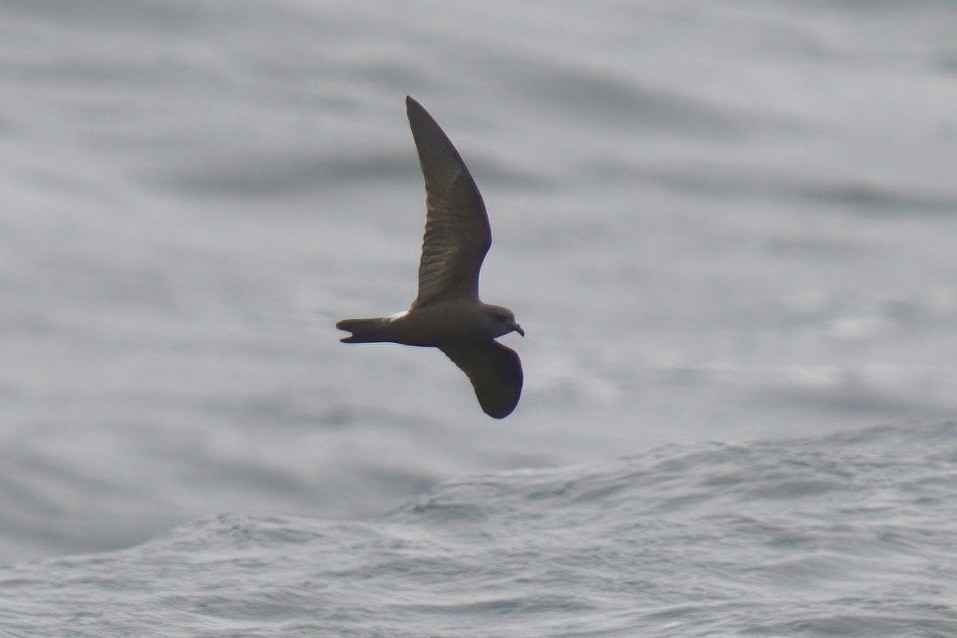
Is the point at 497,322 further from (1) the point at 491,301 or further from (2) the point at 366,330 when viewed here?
(1) the point at 491,301

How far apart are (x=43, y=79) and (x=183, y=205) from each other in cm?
623

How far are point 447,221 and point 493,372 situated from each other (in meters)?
0.85

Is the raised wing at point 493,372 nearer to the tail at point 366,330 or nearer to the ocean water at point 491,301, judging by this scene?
the tail at point 366,330

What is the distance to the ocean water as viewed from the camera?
12867mm

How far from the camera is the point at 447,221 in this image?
7332 millimetres

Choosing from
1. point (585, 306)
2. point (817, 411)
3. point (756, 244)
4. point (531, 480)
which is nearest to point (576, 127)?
point (756, 244)

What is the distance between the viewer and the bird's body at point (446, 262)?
7.22 m

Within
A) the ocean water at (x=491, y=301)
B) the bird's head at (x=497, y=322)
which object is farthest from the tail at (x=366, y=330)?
the ocean water at (x=491, y=301)

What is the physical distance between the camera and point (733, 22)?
36281 millimetres

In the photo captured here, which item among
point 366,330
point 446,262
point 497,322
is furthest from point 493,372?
point 366,330

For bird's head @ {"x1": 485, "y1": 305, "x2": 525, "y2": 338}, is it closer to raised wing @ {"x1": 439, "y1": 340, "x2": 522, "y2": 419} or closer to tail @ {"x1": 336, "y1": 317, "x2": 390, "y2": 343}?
raised wing @ {"x1": 439, "y1": 340, "x2": 522, "y2": 419}

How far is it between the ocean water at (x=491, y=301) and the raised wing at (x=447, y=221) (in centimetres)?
489

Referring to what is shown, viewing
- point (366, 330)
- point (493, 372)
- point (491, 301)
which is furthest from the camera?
point (491, 301)

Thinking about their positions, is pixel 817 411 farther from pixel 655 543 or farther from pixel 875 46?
pixel 875 46
